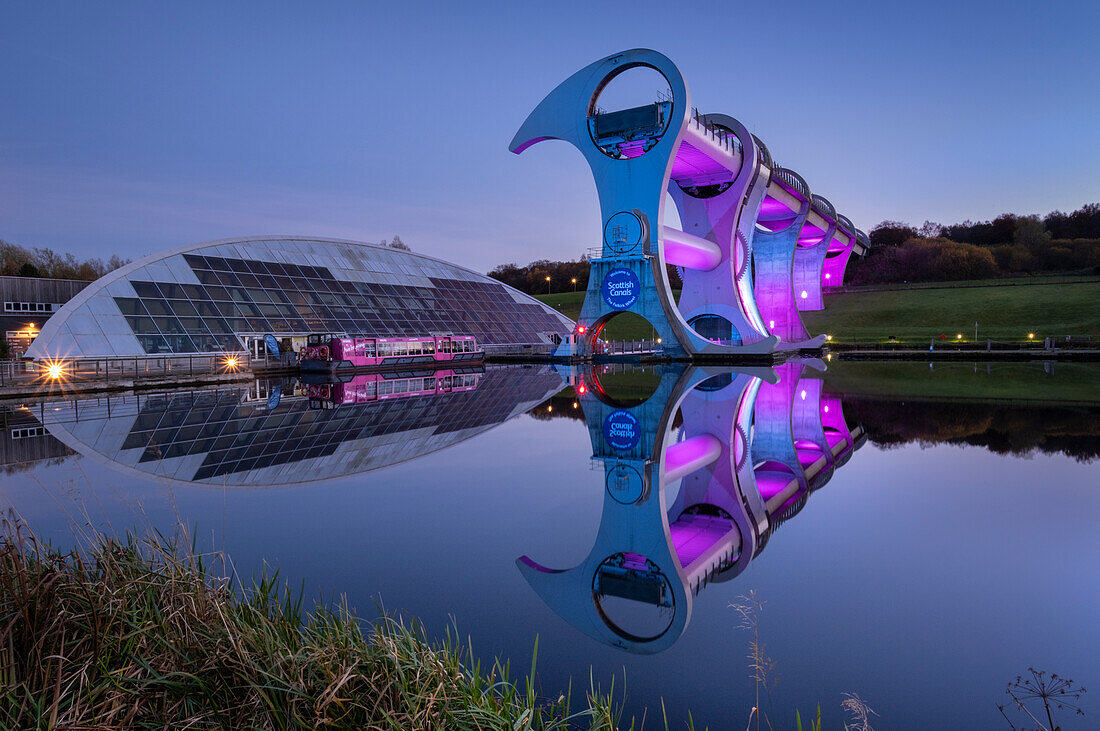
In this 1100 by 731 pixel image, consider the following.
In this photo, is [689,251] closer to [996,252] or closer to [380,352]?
[380,352]

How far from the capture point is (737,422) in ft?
44.2

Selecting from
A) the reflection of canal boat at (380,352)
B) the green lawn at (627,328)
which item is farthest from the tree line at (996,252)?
the reflection of canal boat at (380,352)

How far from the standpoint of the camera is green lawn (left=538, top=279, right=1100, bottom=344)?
172 ft

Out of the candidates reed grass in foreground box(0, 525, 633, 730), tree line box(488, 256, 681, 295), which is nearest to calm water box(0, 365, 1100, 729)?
reed grass in foreground box(0, 525, 633, 730)

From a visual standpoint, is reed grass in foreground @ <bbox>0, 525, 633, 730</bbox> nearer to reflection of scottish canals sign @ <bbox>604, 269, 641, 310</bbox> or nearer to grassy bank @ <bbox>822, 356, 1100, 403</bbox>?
grassy bank @ <bbox>822, 356, 1100, 403</bbox>

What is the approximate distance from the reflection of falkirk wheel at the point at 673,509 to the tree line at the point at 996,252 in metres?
→ 78.0

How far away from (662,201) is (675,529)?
29995mm

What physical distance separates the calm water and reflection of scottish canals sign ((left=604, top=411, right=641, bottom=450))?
145 mm

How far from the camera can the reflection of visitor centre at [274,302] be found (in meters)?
30.4

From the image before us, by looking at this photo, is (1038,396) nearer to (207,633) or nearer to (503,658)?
(503,658)

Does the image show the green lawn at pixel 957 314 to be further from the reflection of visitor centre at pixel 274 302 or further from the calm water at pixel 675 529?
the calm water at pixel 675 529

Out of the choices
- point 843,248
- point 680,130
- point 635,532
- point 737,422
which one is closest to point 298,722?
point 635,532

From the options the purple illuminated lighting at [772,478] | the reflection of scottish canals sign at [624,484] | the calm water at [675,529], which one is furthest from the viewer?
the purple illuminated lighting at [772,478]

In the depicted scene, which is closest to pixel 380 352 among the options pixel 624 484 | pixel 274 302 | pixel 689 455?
pixel 274 302
